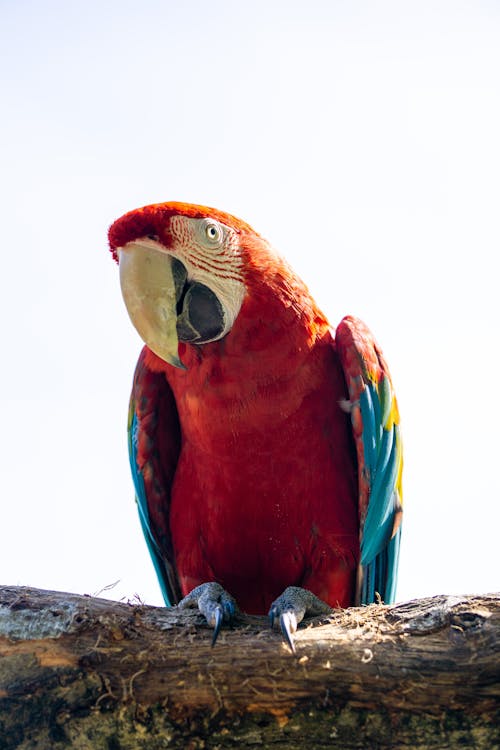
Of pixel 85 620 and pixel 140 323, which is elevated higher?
pixel 140 323

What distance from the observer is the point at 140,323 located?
3.56 meters

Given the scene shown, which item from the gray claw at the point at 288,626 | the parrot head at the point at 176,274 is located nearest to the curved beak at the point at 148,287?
the parrot head at the point at 176,274

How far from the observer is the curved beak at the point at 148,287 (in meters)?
3.53

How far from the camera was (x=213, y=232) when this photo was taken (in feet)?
11.8

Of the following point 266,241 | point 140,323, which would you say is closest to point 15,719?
point 140,323

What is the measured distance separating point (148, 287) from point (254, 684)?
176cm

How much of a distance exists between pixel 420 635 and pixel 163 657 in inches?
35.6

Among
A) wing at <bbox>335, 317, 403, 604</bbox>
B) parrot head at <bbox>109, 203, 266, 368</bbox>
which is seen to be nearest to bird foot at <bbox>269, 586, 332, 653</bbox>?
wing at <bbox>335, 317, 403, 604</bbox>

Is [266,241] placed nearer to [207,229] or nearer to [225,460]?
[207,229]

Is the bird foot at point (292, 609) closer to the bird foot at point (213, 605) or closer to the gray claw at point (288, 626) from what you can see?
the gray claw at point (288, 626)

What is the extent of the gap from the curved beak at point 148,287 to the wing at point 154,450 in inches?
26.6

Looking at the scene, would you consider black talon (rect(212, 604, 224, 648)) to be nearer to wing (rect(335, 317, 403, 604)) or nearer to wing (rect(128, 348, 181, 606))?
wing (rect(335, 317, 403, 604))

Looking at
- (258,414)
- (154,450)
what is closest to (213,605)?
(258,414)

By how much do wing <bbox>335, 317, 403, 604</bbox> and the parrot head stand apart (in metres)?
0.68
